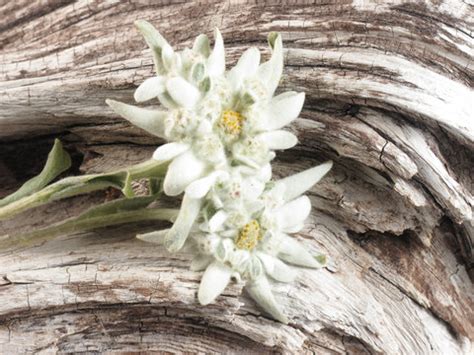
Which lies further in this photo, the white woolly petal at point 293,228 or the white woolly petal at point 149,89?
the white woolly petal at point 293,228

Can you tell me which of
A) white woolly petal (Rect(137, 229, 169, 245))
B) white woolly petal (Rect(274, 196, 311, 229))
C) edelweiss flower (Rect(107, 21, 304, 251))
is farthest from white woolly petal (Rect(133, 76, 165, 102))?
white woolly petal (Rect(274, 196, 311, 229))

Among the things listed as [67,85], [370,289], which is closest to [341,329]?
[370,289]

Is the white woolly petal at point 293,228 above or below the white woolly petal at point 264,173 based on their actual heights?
below

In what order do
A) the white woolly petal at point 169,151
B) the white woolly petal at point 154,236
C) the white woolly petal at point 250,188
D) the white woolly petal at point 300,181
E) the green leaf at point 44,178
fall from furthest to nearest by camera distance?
the green leaf at point 44,178, the white woolly petal at point 300,181, the white woolly petal at point 154,236, the white woolly petal at point 250,188, the white woolly petal at point 169,151

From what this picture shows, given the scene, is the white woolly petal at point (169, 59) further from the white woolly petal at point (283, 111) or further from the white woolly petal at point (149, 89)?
the white woolly petal at point (283, 111)

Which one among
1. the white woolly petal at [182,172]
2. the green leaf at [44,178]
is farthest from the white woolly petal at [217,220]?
the green leaf at [44,178]

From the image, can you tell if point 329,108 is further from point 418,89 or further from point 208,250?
point 208,250

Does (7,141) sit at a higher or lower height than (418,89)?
higher
